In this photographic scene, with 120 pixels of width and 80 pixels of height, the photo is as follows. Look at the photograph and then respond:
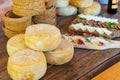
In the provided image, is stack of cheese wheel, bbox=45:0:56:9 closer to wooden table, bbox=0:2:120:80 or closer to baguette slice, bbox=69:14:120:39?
baguette slice, bbox=69:14:120:39

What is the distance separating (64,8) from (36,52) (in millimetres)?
435

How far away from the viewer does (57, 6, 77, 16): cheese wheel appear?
1178 millimetres

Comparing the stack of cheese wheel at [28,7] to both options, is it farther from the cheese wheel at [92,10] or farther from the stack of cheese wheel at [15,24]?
the cheese wheel at [92,10]

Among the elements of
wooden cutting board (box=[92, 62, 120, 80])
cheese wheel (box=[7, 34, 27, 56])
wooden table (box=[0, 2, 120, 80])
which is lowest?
wooden cutting board (box=[92, 62, 120, 80])

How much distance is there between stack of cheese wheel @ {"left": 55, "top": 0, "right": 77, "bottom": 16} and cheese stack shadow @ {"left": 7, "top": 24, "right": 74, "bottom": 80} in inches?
13.0

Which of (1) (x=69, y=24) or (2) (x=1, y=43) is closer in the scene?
(2) (x=1, y=43)

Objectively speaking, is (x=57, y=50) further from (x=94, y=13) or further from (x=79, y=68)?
(x=94, y=13)

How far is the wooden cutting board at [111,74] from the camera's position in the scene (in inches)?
31.6

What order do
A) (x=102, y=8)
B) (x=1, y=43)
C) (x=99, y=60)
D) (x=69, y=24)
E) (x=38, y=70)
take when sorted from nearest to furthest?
(x=38, y=70)
(x=99, y=60)
(x=1, y=43)
(x=69, y=24)
(x=102, y=8)

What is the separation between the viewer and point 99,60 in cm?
88

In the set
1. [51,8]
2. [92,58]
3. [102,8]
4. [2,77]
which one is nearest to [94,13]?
[102,8]

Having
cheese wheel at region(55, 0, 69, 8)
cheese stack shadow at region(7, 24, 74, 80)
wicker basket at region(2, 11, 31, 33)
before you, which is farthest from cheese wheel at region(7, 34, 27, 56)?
cheese wheel at region(55, 0, 69, 8)

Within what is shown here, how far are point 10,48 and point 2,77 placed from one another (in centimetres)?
10

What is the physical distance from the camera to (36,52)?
80 cm
